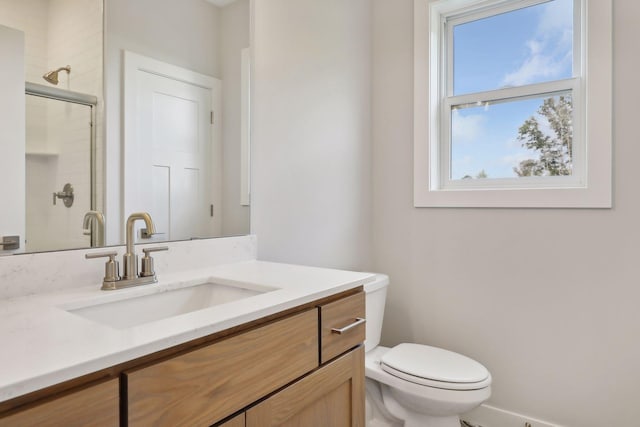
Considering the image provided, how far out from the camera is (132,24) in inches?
44.4

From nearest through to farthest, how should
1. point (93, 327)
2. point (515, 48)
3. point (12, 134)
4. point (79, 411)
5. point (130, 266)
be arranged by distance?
point (79, 411) → point (93, 327) → point (12, 134) → point (130, 266) → point (515, 48)

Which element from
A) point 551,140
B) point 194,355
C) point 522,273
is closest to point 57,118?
point 194,355

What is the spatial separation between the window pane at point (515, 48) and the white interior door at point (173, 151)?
4.41ft

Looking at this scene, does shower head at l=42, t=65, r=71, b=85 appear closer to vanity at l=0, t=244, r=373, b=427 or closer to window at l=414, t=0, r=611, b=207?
vanity at l=0, t=244, r=373, b=427

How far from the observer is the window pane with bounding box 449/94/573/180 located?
1.78 meters

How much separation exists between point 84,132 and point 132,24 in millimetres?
366

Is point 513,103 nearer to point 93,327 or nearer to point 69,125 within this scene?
point 69,125

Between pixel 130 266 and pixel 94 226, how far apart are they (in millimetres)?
156

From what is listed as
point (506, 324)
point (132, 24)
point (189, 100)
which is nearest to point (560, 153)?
point (506, 324)

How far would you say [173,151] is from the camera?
1.24 m

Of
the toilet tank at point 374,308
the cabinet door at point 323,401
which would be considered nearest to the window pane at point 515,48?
the toilet tank at point 374,308

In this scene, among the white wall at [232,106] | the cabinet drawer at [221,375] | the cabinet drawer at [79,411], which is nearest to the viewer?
the cabinet drawer at [79,411]

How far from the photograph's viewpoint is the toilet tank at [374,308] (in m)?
1.71

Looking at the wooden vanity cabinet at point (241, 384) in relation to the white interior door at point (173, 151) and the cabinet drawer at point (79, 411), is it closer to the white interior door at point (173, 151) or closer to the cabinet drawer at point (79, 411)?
the cabinet drawer at point (79, 411)
